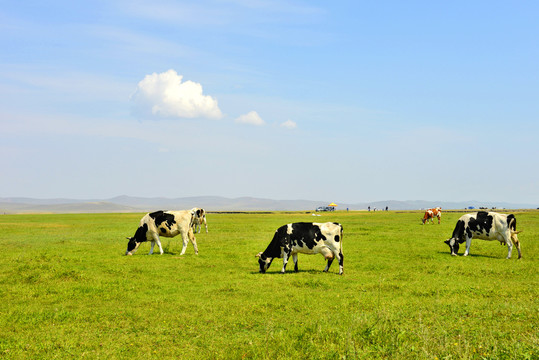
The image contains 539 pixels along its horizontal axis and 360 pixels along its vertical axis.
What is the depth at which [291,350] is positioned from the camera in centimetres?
930

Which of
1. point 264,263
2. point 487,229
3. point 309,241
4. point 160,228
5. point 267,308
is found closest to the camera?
point 267,308

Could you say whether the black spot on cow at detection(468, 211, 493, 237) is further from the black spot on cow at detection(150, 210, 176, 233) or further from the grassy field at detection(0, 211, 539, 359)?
the black spot on cow at detection(150, 210, 176, 233)

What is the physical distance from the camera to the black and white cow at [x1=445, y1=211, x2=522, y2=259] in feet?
80.7

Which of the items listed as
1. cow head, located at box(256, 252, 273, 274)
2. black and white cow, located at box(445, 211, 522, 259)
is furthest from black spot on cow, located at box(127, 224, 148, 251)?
black and white cow, located at box(445, 211, 522, 259)

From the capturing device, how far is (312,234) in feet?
63.8

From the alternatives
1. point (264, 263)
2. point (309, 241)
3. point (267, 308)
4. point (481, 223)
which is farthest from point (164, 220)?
point (481, 223)

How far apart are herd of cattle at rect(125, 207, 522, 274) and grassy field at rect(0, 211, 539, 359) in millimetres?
940

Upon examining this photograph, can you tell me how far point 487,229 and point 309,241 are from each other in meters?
12.1

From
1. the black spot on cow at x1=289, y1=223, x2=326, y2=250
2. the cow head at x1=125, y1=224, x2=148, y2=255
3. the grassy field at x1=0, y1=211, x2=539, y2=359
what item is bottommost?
the grassy field at x1=0, y1=211, x2=539, y2=359

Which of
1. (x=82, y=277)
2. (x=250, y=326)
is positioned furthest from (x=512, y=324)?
(x=82, y=277)

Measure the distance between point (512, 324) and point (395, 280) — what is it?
23.1 ft

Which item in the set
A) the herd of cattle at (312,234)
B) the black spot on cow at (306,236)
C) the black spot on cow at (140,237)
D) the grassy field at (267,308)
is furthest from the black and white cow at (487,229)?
the black spot on cow at (140,237)

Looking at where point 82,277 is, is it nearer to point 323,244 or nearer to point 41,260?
point 41,260

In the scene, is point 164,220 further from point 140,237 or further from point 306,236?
point 306,236
